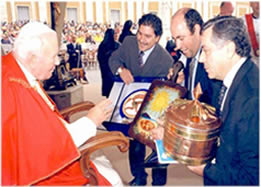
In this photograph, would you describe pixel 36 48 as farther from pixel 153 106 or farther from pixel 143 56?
pixel 143 56

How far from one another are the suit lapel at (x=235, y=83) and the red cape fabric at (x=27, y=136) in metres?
0.70

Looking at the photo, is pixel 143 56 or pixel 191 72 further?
pixel 143 56

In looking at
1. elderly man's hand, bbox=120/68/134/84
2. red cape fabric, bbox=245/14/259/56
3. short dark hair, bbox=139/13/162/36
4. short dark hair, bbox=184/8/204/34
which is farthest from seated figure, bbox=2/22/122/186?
red cape fabric, bbox=245/14/259/56

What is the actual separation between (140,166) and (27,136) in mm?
1412

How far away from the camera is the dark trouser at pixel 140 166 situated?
7.75ft

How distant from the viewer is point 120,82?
192 cm

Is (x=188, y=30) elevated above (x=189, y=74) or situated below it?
above

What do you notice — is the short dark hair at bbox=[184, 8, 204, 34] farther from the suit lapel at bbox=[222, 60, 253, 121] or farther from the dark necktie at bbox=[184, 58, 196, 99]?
the suit lapel at bbox=[222, 60, 253, 121]

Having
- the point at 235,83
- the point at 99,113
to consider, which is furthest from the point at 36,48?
the point at 235,83

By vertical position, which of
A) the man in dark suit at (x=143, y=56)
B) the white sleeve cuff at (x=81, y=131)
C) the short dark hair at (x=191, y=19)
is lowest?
the white sleeve cuff at (x=81, y=131)

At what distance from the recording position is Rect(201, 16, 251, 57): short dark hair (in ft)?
3.67

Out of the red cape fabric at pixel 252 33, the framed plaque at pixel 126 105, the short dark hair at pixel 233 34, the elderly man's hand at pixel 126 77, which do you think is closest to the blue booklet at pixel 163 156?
the short dark hair at pixel 233 34

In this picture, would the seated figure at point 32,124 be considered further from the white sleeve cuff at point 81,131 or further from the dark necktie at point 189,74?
the dark necktie at point 189,74

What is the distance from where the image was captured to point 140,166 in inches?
96.5
